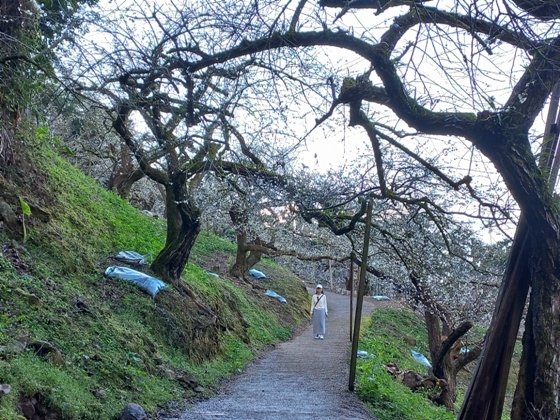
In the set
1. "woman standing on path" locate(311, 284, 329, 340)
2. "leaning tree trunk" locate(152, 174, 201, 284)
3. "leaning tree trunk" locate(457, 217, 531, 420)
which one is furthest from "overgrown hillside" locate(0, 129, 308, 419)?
"leaning tree trunk" locate(457, 217, 531, 420)

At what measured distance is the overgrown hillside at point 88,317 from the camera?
5.01 metres

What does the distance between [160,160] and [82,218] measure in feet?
6.10

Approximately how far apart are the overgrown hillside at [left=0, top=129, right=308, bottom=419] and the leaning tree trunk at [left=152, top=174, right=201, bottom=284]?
0.64 metres

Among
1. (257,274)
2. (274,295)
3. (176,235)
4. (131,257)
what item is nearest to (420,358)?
(274,295)

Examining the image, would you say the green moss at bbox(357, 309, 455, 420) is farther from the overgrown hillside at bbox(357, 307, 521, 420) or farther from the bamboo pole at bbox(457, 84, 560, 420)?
the bamboo pole at bbox(457, 84, 560, 420)

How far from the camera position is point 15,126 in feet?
28.7

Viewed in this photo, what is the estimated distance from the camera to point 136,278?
972 cm

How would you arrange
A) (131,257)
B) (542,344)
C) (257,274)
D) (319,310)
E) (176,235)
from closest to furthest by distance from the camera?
(542,344) → (131,257) → (176,235) → (319,310) → (257,274)

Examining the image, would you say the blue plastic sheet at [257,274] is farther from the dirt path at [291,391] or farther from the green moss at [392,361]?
the dirt path at [291,391]

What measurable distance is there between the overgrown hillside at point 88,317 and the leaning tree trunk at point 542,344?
3698 millimetres

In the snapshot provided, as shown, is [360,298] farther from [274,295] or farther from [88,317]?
[274,295]

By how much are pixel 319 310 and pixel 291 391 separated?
6865 mm

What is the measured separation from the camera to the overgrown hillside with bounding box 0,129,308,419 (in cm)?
501

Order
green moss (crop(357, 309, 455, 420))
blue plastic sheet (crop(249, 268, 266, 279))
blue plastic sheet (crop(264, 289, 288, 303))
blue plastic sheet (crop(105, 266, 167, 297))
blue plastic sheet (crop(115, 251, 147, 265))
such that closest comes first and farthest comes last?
green moss (crop(357, 309, 455, 420)) → blue plastic sheet (crop(105, 266, 167, 297)) → blue plastic sheet (crop(115, 251, 147, 265)) → blue plastic sheet (crop(264, 289, 288, 303)) → blue plastic sheet (crop(249, 268, 266, 279))
